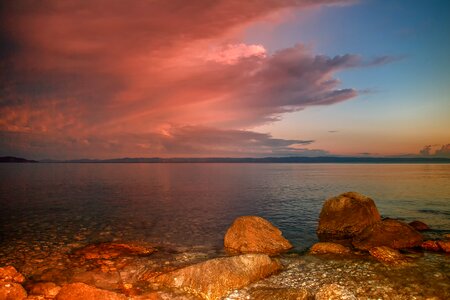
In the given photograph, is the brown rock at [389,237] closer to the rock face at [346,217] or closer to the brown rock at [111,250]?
the rock face at [346,217]

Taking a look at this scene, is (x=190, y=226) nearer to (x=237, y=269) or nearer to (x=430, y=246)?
(x=237, y=269)

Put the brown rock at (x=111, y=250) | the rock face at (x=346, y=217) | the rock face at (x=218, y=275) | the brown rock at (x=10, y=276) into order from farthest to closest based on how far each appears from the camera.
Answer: the rock face at (x=346, y=217) → the brown rock at (x=111, y=250) → the brown rock at (x=10, y=276) → the rock face at (x=218, y=275)

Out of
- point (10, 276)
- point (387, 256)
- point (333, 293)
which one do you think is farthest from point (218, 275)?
point (387, 256)

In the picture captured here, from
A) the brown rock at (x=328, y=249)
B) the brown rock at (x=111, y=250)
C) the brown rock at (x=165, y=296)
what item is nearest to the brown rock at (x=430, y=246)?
the brown rock at (x=328, y=249)

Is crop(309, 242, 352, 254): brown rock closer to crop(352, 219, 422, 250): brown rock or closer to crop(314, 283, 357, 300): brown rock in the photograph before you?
crop(352, 219, 422, 250): brown rock

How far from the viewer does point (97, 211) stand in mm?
36875

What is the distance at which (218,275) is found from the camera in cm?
1428

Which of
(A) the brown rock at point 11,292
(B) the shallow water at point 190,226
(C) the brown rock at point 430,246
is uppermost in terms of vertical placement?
(A) the brown rock at point 11,292

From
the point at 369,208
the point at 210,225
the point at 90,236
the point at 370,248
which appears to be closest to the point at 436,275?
the point at 370,248

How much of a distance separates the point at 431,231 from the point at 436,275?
45.6ft

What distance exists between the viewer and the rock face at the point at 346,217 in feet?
81.1

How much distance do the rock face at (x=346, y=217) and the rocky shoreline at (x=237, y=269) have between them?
136cm

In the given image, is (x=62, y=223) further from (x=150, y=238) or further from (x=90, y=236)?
(x=150, y=238)

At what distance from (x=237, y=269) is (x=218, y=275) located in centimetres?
102
